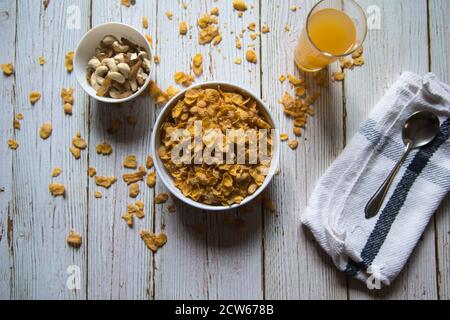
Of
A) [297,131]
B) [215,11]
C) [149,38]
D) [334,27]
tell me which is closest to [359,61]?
[334,27]

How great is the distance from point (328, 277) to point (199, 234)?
0.34m

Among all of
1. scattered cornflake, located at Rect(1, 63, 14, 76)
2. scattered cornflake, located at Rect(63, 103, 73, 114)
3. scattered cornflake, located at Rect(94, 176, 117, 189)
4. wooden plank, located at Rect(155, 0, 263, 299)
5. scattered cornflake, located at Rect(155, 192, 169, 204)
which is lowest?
wooden plank, located at Rect(155, 0, 263, 299)

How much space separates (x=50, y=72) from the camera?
0.99 meters

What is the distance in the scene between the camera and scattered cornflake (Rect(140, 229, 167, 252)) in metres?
0.96

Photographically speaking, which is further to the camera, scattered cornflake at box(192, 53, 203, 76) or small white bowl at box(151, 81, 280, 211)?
scattered cornflake at box(192, 53, 203, 76)

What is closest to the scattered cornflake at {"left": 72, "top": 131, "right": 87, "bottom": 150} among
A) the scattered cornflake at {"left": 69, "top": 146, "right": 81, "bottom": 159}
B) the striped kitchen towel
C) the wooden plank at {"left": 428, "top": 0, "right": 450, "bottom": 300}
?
the scattered cornflake at {"left": 69, "top": 146, "right": 81, "bottom": 159}

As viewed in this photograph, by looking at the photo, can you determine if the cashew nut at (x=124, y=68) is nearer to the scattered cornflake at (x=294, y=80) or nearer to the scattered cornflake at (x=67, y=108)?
the scattered cornflake at (x=67, y=108)

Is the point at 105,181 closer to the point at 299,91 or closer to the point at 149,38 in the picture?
the point at 149,38

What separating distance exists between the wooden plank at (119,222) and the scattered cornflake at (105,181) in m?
0.01

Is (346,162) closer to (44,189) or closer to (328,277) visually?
(328,277)

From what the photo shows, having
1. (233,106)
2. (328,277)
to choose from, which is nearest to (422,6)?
(233,106)

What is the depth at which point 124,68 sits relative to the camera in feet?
2.89

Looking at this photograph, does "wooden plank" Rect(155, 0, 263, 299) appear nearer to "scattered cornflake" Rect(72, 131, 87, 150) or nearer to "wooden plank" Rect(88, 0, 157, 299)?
"wooden plank" Rect(88, 0, 157, 299)

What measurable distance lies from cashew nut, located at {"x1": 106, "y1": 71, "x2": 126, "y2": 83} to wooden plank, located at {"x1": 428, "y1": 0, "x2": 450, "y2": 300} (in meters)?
0.77
